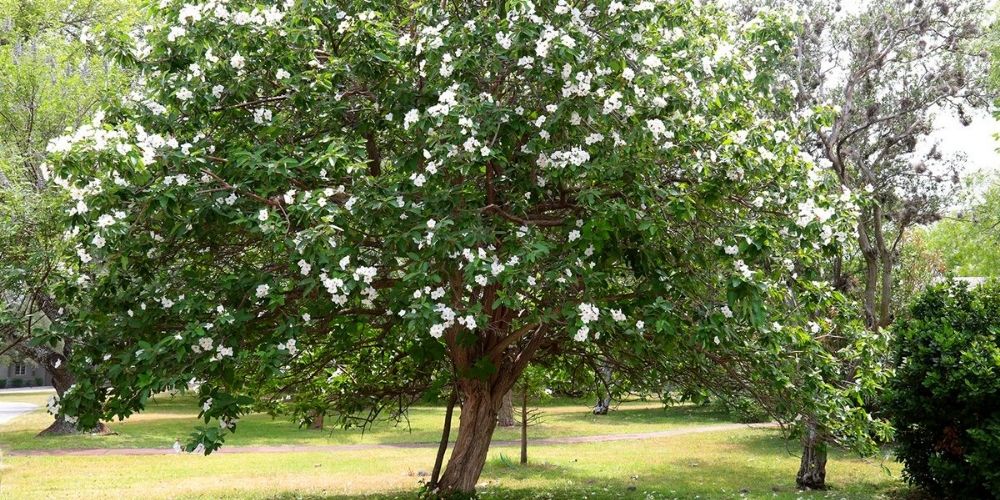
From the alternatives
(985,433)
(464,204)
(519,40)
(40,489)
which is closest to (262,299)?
(464,204)

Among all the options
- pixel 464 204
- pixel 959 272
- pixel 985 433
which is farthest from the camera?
pixel 959 272

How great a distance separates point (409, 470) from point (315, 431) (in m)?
11.2

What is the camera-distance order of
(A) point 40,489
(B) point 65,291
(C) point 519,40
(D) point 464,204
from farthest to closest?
(A) point 40,489 → (B) point 65,291 → (D) point 464,204 → (C) point 519,40

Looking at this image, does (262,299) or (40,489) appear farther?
(40,489)

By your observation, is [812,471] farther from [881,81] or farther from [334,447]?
[334,447]

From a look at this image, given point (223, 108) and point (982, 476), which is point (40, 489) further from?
point (982, 476)

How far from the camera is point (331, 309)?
7383 millimetres

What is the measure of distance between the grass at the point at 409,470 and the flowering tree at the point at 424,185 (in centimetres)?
618

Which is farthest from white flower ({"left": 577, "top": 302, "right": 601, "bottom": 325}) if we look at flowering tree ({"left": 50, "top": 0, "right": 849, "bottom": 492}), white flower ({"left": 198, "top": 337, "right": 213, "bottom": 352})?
white flower ({"left": 198, "top": 337, "right": 213, "bottom": 352})

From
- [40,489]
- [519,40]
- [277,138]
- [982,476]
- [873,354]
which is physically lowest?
[40,489]

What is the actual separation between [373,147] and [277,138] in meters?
1.35

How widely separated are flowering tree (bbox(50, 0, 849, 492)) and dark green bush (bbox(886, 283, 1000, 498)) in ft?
7.70

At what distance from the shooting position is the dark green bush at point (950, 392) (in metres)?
8.72

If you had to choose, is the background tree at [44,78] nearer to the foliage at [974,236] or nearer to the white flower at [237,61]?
the white flower at [237,61]
